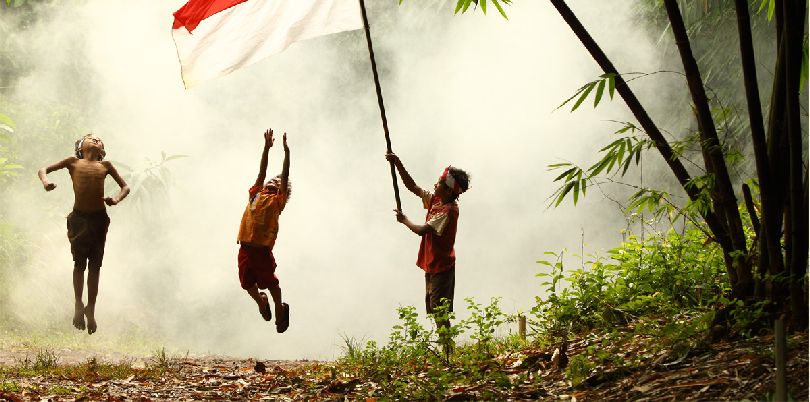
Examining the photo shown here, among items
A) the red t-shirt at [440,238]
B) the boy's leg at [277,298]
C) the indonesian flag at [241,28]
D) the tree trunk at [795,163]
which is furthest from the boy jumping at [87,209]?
the tree trunk at [795,163]

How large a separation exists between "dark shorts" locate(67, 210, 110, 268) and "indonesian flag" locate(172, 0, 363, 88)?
7.43 feet

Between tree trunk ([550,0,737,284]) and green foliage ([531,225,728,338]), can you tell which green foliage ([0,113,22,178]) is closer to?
green foliage ([531,225,728,338])

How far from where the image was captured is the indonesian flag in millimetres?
5004

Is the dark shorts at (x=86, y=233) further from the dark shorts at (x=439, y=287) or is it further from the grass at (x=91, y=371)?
the dark shorts at (x=439, y=287)

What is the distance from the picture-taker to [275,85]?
22219 mm

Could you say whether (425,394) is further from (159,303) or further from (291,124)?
(291,124)

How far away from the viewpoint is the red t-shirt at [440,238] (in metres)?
5.98

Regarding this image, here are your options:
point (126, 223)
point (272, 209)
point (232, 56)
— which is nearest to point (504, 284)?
point (126, 223)

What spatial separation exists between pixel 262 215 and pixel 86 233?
1385 millimetres

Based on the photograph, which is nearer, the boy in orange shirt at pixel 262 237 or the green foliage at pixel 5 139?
the boy in orange shirt at pixel 262 237

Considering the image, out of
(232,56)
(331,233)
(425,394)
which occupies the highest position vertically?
(331,233)

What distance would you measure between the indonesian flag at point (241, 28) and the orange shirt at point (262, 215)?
1767 millimetres

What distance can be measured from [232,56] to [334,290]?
16.9 m

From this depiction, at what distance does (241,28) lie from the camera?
5055 mm
